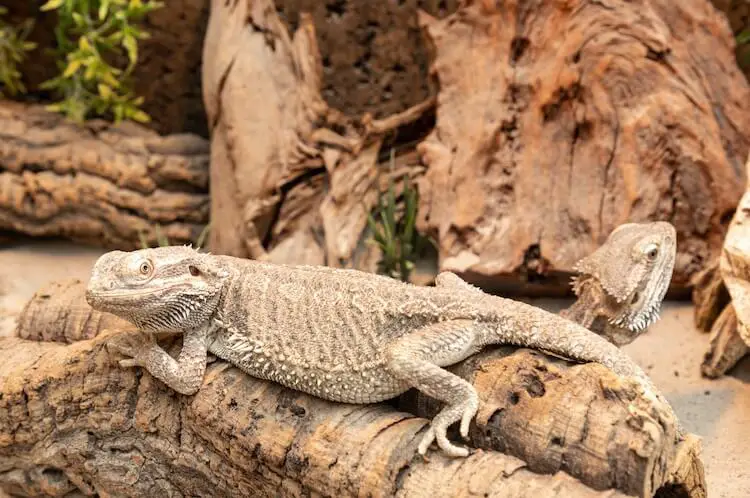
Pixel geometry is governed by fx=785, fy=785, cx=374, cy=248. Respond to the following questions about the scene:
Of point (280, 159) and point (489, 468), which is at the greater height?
point (280, 159)

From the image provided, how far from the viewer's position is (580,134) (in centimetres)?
481

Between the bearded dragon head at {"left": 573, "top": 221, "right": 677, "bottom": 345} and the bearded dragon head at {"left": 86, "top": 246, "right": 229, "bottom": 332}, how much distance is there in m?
1.74

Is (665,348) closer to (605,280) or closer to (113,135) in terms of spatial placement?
(605,280)

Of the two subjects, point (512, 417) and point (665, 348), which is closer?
point (512, 417)

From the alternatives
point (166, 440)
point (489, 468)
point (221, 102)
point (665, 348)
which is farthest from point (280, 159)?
point (489, 468)

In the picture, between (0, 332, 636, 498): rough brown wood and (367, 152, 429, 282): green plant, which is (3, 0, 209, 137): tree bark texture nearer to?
(367, 152, 429, 282): green plant

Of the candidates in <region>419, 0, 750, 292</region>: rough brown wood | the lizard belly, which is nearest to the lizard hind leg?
the lizard belly

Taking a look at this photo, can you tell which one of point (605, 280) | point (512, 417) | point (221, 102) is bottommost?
point (512, 417)

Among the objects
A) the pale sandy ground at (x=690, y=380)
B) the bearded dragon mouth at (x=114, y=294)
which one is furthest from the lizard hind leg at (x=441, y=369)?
the pale sandy ground at (x=690, y=380)

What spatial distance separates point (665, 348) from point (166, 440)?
2874mm

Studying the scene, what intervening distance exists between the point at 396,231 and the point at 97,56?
255 cm

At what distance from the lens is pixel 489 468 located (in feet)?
8.89

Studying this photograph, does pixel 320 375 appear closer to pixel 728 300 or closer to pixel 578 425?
pixel 578 425

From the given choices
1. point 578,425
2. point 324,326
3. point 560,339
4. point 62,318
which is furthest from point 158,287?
point 578,425
